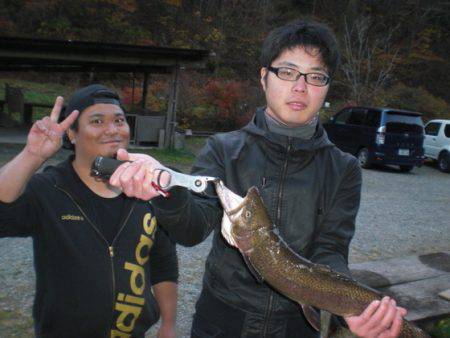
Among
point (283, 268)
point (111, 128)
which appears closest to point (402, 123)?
point (111, 128)

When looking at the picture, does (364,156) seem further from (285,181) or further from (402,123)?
(285,181)

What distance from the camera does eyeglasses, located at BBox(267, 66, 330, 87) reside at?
2.46 meters

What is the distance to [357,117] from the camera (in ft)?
57.7

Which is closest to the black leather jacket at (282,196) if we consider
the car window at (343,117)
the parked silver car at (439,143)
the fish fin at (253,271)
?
the fish fin at (253,271)

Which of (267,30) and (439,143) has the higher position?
(267,30)

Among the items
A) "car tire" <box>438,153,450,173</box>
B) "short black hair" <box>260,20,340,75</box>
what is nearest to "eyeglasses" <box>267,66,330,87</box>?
"short black hair" <box>260,20,340,75</box>

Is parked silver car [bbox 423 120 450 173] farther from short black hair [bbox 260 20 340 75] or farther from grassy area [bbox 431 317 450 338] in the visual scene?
short black hair [bbox 260 20 340 75]

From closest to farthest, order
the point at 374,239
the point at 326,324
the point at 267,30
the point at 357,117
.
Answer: the point at 326,324 → the point at 374,239 → the point at 357,117 → the point at 267,30

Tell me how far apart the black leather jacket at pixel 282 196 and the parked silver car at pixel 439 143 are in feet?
58.1

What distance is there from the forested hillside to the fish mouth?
2608 centimetres

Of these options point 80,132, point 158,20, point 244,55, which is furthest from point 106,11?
point 80,132

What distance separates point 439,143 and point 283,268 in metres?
18.8

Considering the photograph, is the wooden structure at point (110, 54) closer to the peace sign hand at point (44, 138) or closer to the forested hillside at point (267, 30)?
the forested hillside at point (267, 30)

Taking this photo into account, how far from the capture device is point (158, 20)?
3788cm
